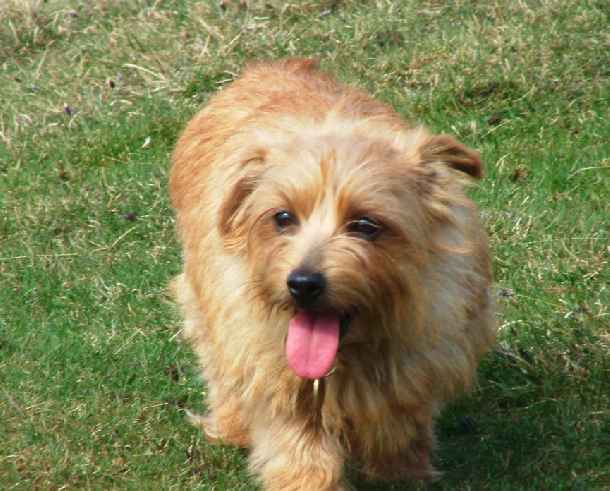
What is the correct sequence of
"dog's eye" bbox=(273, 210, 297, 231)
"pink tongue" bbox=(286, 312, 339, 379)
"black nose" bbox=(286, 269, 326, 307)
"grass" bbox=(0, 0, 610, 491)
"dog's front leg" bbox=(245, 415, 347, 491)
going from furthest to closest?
"grass" bbox=(0, 0, 610, 491)
"dog's front leg" bbox=(245, 415, 347, 491)
"dog's eye" bbox=(273, 210, 297, 231)
"pink tongue" bbox=(286, 312, 339, 379)
"black nose" bbox=(286, 269, 326, 307)

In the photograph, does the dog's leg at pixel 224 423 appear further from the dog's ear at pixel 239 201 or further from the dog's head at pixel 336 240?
the dog's head at pixel 336 240

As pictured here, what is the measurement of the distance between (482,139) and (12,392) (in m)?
Answer: 3.11

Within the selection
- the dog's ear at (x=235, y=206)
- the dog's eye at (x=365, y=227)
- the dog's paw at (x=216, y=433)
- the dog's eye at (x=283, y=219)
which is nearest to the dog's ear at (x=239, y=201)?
the dog's ear at (x=235, y=206)

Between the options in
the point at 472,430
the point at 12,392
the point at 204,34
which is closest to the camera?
the point at 472,430

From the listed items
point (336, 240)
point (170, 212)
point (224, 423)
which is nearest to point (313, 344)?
point (336, 240)

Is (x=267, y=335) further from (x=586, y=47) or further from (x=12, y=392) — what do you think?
(x=586, y=47)

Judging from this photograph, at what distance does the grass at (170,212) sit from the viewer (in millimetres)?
5234

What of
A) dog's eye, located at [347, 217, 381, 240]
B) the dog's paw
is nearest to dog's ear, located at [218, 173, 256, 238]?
dog's eye, located at [347, 217, 381, 240]

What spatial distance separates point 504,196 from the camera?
6750mm

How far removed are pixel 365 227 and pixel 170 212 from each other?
301 cm

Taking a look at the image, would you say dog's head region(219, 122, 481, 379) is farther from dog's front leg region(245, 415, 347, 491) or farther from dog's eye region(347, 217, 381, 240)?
dog's front leg region(245, 415, 347, 491)

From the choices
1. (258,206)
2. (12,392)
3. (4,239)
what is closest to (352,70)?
(4,239)

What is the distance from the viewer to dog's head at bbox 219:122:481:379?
Result: 4.18 m

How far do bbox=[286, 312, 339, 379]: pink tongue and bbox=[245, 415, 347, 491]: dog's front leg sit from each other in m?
0.37
